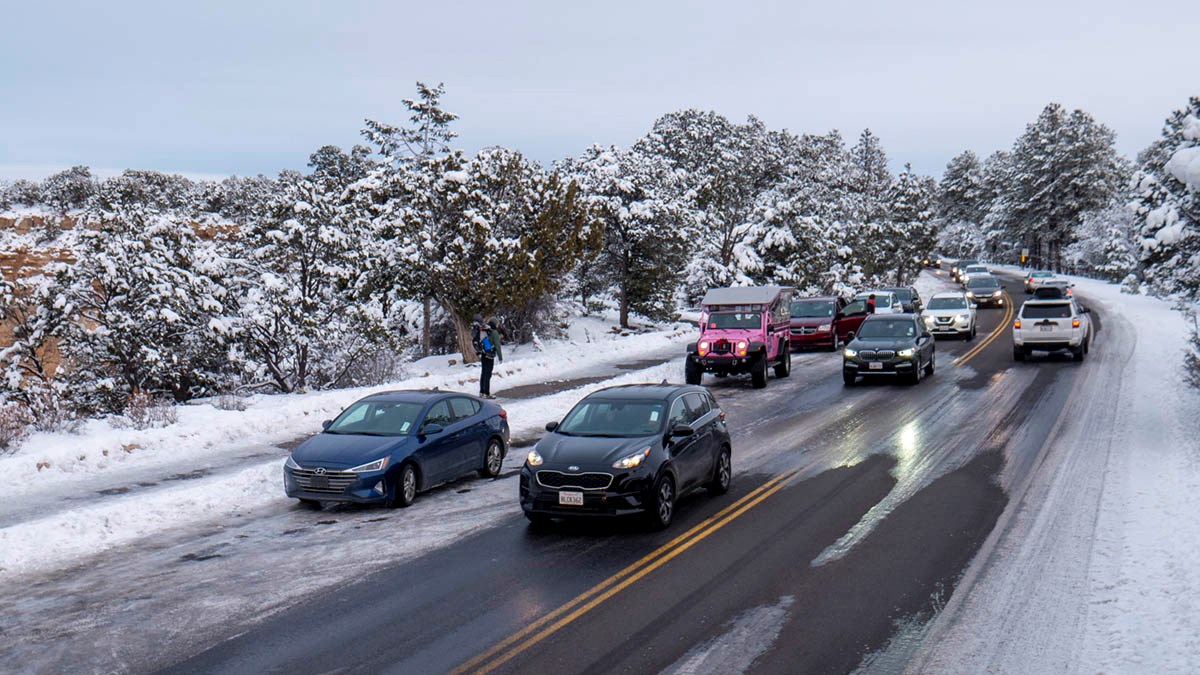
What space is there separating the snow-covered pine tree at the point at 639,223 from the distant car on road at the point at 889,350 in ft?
57.6

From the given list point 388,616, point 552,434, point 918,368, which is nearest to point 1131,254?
point 918,368

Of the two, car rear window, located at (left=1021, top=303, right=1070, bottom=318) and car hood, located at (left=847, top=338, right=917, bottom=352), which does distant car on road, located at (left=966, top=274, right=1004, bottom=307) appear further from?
car hood, located at (left=847, top=338, right=917, bottom=352)

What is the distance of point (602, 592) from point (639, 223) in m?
34.2

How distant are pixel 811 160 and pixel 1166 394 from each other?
48905mm

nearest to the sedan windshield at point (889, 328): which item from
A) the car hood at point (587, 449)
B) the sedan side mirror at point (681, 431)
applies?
the sedan side mirror at point (681, 431)

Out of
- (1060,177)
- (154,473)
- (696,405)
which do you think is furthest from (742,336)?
(1060,177)

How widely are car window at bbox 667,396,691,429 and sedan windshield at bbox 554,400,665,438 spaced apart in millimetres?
137

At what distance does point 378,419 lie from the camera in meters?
13.5

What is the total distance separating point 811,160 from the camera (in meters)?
67.4

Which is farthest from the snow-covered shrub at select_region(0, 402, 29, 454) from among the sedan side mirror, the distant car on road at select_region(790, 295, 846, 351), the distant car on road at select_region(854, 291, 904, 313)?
the distant car on road at select_region(854, 291, 904, 313)

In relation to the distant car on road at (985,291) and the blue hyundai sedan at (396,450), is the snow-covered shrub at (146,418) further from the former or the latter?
the distant car on road at (985,291)

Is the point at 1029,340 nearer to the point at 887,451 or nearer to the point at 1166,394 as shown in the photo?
the point at 1166,394

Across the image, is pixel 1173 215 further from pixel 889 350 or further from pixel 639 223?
pixel 639 223

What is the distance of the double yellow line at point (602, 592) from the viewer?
Answer: 7.15m
